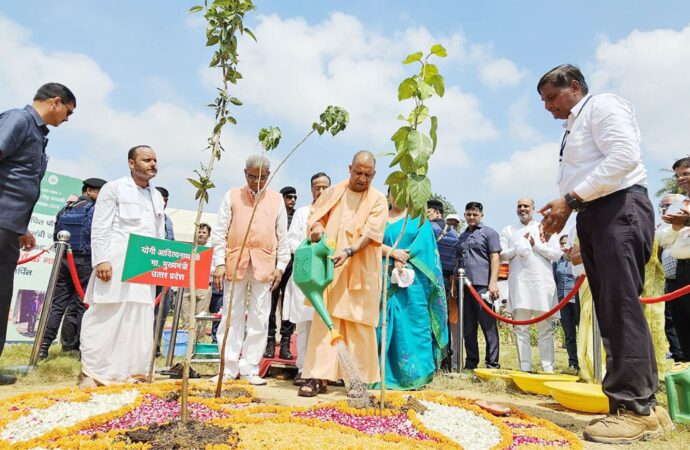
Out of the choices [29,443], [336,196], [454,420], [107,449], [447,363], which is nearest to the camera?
[107,449]

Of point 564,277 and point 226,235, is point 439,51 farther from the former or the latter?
point 564,277

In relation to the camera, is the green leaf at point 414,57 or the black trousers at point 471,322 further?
the black trousers at point 471,322

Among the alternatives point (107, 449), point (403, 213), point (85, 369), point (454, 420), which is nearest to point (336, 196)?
point (403, 213)

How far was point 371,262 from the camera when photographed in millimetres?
4148

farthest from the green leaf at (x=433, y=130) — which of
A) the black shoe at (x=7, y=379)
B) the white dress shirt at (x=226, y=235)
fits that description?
the black shoe at (x=7, y=379)

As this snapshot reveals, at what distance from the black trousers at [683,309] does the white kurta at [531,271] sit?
1.30m

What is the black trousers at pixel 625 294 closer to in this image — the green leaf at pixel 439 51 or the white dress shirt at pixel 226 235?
the green leaf at pixel 439 51

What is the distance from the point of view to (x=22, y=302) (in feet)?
24.9

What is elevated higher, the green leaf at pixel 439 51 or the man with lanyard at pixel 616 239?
the green leaf at pixel 439 51

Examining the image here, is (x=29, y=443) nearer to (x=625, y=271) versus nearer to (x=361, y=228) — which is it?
(x=361, y=228)

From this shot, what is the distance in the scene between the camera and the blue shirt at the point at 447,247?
22.0 feet

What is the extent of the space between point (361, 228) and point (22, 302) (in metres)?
6.28

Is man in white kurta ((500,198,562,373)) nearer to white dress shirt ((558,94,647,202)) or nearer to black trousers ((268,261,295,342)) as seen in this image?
black trousers ((268,261,295,342))

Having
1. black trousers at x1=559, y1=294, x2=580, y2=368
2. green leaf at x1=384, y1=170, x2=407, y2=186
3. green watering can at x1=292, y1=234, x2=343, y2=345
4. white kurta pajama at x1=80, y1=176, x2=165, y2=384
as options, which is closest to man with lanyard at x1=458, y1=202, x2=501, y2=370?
black trousers at x1=559, y1=294, x2=580, y2=368
